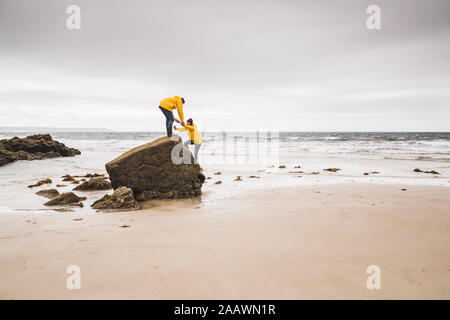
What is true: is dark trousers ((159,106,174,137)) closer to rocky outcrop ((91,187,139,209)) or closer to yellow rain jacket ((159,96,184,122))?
yellow rain jacket ((159,96,184,122))

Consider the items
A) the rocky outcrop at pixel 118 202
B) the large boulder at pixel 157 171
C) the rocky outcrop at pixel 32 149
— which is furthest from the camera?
the rocky outcrop at pixel 32 149

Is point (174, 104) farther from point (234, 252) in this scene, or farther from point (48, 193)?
point (234, 252)

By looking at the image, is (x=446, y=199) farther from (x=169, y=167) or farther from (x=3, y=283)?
(x=3, y=283)

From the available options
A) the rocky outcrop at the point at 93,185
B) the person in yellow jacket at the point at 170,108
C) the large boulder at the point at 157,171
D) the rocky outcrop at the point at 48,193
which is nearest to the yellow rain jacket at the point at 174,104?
the person in yellow jacket at the point at 170,108

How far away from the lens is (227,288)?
2.75m

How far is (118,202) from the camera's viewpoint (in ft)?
21.6

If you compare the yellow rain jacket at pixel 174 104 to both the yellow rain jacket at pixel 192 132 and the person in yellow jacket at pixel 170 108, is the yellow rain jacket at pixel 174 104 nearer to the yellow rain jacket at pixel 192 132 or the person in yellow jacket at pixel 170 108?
the person in yellow jacket at pixel 170 108

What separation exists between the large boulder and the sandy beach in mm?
1570

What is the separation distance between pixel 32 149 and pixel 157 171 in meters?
19.6

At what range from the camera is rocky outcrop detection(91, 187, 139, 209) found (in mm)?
6489

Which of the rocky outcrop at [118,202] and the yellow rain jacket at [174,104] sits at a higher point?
the yellow rain jacket at [174,104]

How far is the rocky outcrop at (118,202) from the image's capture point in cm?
649

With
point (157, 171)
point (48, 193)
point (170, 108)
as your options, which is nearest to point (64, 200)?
point (48, 193)

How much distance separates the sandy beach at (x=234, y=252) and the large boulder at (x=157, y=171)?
1.57 metres
